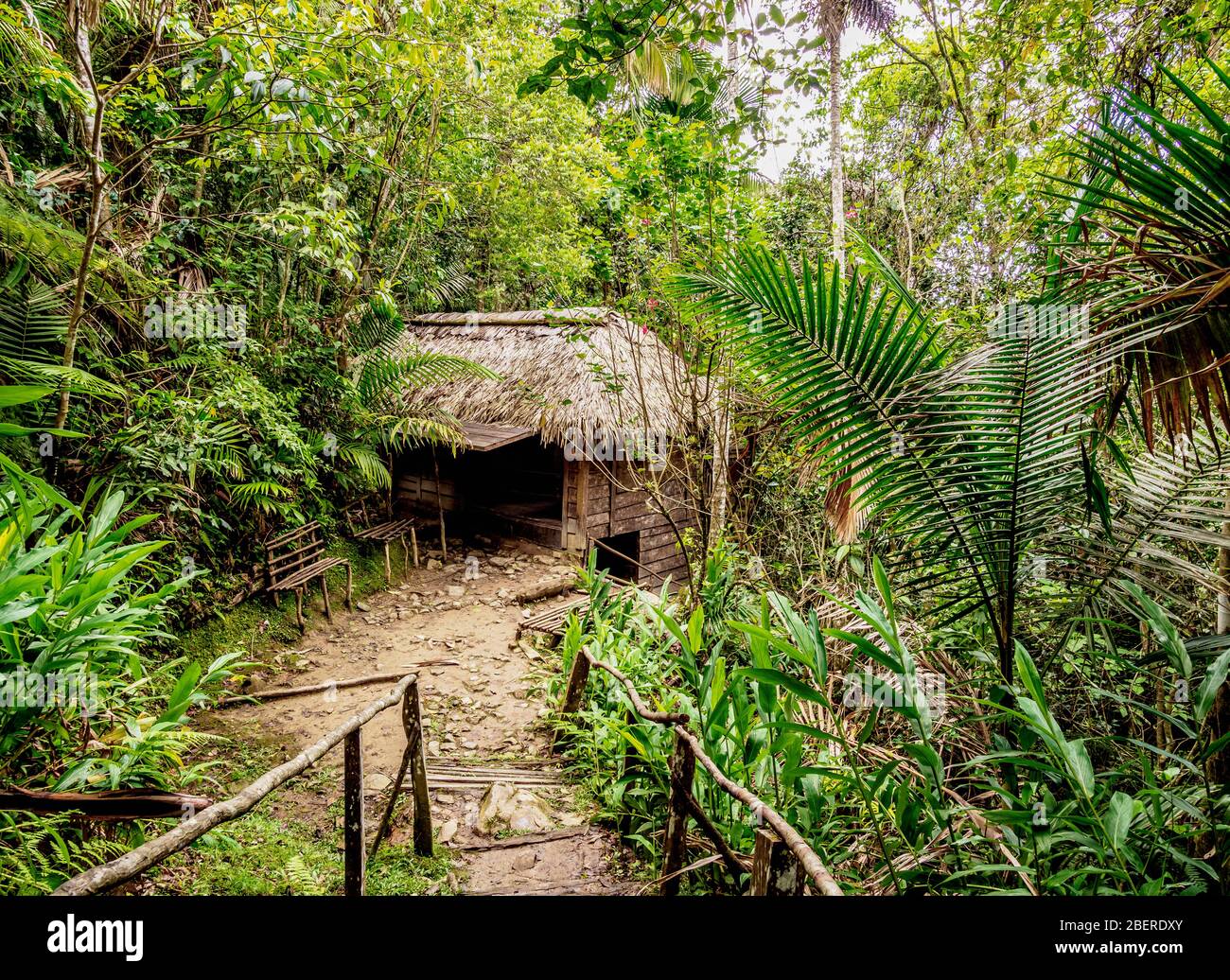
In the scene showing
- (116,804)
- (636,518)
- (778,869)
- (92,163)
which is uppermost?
(92,163)

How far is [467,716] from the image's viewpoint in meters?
4.94

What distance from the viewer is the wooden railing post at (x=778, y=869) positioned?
1361 mm

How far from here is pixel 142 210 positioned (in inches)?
215

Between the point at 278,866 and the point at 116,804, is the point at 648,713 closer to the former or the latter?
the point at 116,804

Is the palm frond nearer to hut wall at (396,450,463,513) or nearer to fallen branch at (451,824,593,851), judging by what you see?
fallen branch at (451,824,593,851)

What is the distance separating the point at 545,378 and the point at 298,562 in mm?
3796

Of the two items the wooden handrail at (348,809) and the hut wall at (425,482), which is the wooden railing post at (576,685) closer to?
the wooden handrail at (348,809)

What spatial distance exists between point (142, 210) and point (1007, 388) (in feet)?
22.5

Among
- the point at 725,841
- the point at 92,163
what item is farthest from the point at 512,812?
the point at 92,163

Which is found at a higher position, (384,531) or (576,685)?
(384,531)

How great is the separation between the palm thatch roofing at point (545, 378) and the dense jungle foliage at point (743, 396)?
901mm

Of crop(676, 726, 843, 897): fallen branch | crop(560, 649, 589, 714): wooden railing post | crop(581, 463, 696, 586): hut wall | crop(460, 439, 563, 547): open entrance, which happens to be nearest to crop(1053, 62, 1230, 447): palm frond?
crop(676, 726, 843, 897): fallen branch

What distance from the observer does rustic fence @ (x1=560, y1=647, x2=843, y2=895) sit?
4.38 ft
